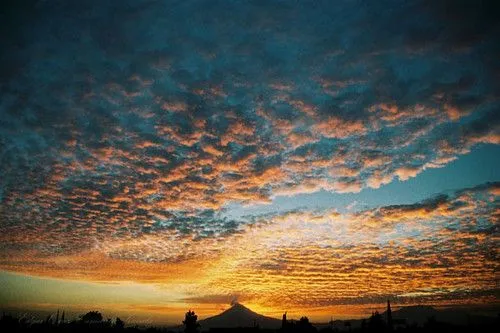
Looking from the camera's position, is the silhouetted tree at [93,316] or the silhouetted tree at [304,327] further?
the silhouetted tree at [93,316]

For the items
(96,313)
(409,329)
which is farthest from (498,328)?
(96,313)

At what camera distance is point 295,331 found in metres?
60.1

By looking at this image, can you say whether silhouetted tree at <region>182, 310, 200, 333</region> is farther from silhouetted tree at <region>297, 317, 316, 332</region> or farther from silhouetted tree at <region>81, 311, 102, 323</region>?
silhouetted tree at <region>81, 311, 102, 323</region>

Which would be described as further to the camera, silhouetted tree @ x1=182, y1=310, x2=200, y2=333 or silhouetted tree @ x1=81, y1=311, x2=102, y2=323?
silhouetted tree @ x1=81, y1=311, x2=102, y2=323

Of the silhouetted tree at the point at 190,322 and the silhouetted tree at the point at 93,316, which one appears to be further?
the silhouetted tree at the point at 93,316

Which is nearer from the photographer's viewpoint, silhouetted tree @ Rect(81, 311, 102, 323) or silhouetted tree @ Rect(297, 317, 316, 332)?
silhouetted tree @ Rect(297, 317, 316, 332)

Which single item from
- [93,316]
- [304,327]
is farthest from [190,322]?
[93,316]

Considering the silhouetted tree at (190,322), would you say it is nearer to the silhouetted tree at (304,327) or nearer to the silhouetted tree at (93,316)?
the silhouetted tree at (304,327)

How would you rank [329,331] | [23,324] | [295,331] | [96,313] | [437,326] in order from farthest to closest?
[96,313] < [23,324] < [329,331] < [295,331] < [437,326]

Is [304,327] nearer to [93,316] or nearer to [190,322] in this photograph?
[190,322]

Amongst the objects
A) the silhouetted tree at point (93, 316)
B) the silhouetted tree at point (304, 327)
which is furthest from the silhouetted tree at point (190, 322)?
the silhouetted tree at point (93, 316)

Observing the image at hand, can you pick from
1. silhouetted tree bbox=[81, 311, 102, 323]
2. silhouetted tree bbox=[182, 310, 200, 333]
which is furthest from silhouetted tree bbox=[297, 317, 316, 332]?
silhouetted tree bbox=[81, 311, 102, 323]

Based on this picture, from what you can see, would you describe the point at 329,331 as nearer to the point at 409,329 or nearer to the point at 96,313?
the point at 409,329

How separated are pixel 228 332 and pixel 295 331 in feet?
50.6
